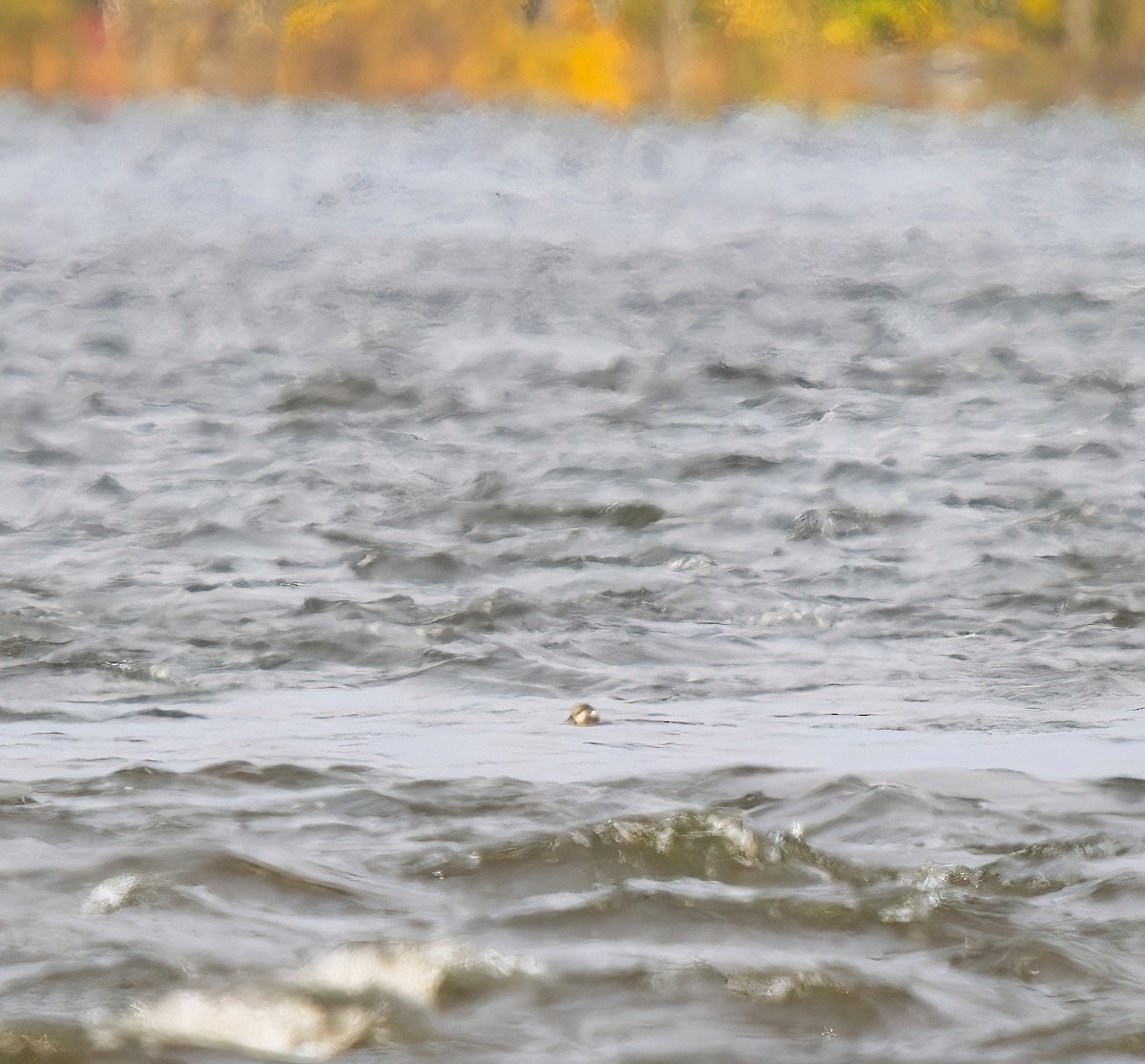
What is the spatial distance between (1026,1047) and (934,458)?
634cm

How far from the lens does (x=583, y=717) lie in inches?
193

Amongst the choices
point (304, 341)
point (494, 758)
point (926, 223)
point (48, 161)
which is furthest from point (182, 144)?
point (494, 758)

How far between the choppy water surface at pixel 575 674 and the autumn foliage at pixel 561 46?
25.9 metres

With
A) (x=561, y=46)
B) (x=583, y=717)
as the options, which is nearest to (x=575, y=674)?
(x=583, y=717)

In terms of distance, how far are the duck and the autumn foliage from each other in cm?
3539

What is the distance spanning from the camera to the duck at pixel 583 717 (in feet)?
16.0

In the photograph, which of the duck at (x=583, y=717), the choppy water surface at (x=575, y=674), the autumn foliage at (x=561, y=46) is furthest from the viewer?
the autumn foliage at (x=561, y=46)

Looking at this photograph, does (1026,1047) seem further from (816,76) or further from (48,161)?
(816,76)

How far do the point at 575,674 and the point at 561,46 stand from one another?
3931 cm

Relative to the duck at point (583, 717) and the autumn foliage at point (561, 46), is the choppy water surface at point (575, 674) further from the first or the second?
the autumn foliage at point (561, 46)

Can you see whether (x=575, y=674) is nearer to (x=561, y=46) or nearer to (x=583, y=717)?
(x=583, y=717)

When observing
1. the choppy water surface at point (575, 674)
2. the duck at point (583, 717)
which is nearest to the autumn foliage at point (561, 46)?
the choppy water surface at point (575, 674)

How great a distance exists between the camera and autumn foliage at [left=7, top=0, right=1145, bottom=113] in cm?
4056

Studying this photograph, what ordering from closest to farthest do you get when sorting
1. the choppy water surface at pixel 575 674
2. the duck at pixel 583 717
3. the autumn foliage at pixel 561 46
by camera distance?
the choppy water surface at pixel 575 674 < the duck at pixel 583 717 < the autumn foliage at pixel 561 46
